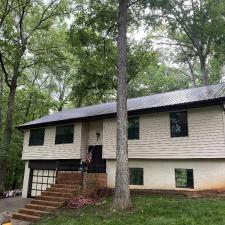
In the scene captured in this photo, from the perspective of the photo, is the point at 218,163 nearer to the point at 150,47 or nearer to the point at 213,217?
the point at 213,217

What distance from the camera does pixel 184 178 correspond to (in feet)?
44.2

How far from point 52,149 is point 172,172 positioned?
8636 mm

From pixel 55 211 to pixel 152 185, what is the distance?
495 centimetres

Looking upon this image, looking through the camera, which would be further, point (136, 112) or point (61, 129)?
point (61, 129)

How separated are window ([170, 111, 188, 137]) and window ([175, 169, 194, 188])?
1.81m

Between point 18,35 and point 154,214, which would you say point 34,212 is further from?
point 18,35

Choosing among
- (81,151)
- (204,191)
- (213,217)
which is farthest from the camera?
(81,151)

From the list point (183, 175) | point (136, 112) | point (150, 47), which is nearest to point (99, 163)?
point (136, 112)

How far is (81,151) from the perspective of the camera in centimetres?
1712

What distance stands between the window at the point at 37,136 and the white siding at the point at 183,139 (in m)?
6.00

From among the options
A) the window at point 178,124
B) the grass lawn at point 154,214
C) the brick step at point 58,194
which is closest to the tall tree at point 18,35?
the brick step at point 58,194

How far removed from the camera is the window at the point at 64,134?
58.6ft

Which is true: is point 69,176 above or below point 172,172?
below

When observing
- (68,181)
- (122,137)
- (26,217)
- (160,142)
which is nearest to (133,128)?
(160,142)
